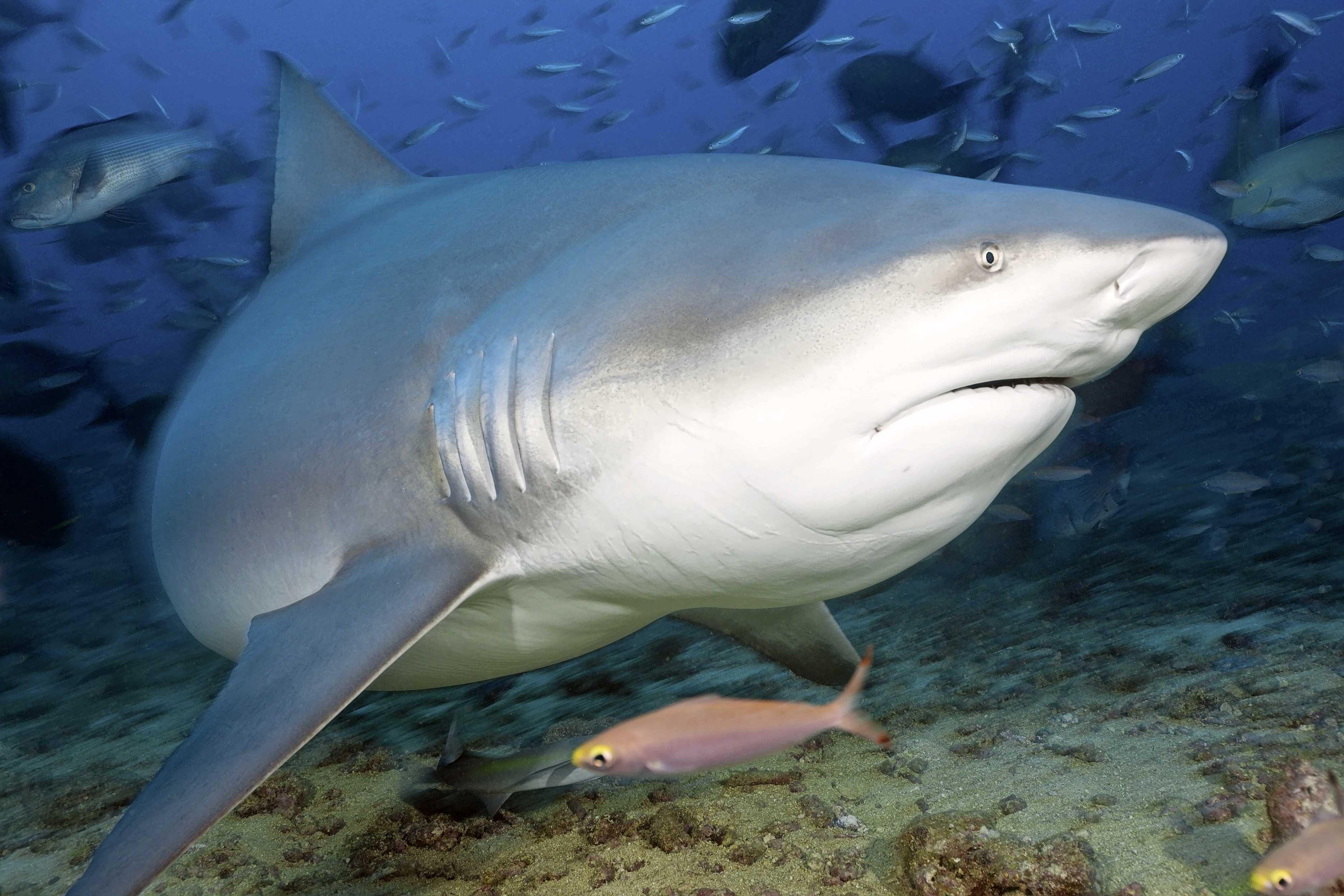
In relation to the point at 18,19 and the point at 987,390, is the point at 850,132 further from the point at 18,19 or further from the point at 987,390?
the point at 987,390

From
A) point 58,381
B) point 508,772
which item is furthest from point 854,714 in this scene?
point 58,381

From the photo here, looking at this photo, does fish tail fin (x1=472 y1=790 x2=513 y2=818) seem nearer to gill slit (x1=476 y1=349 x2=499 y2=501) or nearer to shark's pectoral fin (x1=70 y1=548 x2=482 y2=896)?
shark's pectoral fin (x1=70 y1=548 x2=482 y2=896)

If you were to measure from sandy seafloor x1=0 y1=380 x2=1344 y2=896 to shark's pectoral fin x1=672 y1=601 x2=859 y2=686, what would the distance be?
0.27 meters

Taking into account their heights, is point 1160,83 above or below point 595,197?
below

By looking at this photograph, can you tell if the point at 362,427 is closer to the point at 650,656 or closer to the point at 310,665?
the point at 310,665

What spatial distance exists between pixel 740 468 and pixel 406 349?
1.20m

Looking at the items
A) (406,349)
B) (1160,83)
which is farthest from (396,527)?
(1160,83)

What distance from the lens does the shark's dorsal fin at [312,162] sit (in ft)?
12.2

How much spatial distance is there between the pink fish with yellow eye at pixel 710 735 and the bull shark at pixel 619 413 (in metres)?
0.51

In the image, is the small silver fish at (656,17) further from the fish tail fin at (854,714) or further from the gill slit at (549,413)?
the fish tail fin at (854,714)

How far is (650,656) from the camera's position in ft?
18.6

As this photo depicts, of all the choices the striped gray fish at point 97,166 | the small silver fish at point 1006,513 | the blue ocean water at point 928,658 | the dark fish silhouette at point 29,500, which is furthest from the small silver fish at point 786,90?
the dark fish silhouette at point 29,500

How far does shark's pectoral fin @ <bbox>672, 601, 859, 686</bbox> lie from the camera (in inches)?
124

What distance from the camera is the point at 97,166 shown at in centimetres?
646
